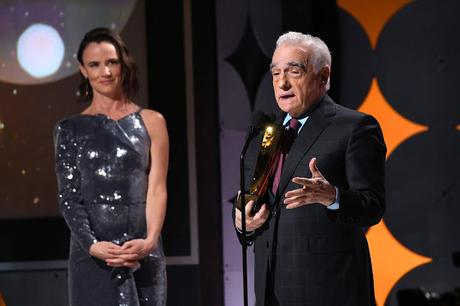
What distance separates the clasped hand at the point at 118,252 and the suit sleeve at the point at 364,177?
1.38 meters

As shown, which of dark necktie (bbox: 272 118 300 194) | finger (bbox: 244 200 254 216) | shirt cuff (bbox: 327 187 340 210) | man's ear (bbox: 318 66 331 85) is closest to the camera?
shirt cuff (bbox: 327 187 340 210)

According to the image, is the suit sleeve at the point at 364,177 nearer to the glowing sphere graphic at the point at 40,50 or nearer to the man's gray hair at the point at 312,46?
the man's gray hair at the point at 312,46

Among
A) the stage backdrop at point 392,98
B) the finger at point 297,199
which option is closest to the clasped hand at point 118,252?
the stage backdrop at point 392,98

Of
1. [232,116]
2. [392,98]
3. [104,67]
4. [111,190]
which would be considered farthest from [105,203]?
[392,98]

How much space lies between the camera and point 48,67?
5055mm

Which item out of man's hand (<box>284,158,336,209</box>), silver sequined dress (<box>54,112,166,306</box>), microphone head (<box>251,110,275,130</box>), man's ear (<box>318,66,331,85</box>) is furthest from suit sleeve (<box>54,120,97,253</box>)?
man's hand (<box>284,158,336,209</box>)

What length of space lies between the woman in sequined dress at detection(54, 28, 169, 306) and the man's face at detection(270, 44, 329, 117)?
4.06ft

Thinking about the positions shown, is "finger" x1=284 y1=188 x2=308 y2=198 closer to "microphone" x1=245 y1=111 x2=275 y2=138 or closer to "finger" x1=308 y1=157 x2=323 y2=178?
"finger" x1=308 y1=157 x2=323 y2=178

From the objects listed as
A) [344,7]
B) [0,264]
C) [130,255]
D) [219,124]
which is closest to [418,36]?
[344,7]

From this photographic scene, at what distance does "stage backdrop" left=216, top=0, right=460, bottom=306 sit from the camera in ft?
15.7

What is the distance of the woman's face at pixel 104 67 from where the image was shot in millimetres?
4020

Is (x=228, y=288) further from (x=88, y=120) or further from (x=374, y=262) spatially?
(x=88, y=120)

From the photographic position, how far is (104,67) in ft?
13.2

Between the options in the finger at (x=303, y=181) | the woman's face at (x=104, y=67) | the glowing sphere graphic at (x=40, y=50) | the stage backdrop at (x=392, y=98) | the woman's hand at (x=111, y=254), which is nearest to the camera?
the finger at (x=303, y=181)
